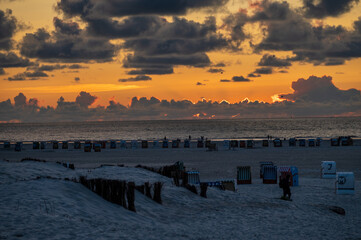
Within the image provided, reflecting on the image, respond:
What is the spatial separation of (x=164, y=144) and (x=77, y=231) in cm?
4459

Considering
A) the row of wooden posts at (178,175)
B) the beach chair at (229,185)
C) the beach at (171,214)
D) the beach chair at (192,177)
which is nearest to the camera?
the beach at (171,214)

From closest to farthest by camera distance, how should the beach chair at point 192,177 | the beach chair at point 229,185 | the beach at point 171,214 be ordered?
the beach at point 171,214 < the beach chair at point 229,185 < the beach chair at point 192,177

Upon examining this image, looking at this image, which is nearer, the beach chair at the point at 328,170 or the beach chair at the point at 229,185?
the beach chair at the point at 229,185

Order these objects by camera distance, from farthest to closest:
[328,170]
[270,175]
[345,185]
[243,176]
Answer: [328,170] → [243,176] → [270,175] → [345,185]

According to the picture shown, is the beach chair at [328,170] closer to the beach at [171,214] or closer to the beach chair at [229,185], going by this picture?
the beach at [171,214]

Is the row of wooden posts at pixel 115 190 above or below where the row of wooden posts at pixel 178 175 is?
above

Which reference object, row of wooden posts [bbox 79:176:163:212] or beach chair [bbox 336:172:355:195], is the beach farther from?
beach chair [bbox 336:172:355:195]

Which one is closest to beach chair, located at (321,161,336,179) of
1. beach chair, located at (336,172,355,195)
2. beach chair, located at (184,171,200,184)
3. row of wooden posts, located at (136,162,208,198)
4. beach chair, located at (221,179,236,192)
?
beach chair, located at (336,172,355,195)

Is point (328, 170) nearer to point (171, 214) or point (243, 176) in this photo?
point (243, 176)

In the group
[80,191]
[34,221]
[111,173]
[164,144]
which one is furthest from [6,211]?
[164,144]

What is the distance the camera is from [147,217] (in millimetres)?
13656

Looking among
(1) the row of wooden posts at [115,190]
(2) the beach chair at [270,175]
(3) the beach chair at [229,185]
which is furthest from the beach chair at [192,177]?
(1) the row of wooden posts at [115,190]

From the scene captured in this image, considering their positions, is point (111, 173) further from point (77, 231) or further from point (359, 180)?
point (359, 180)

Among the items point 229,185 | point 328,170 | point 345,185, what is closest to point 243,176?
point 229,185
